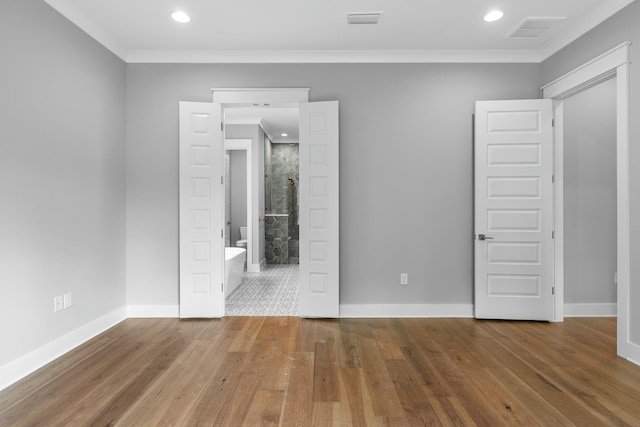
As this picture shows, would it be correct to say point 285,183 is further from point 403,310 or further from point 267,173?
point 403,310

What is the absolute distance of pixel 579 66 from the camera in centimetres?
340

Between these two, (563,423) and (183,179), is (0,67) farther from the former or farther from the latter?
(563,423)

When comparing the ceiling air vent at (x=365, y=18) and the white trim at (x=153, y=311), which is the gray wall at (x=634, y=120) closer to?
the ceiling air vent at (x=365, y=18)

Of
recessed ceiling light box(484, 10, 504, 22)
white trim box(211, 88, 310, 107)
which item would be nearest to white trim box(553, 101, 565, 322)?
recessed ceiling light box(484, 10, 504, 22)

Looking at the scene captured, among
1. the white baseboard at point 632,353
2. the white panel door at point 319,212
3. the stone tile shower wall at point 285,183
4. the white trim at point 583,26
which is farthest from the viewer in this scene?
the stone tile shower wall at point 285,183

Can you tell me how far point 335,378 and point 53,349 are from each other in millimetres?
2280

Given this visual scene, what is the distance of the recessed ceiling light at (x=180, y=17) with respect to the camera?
3178mm

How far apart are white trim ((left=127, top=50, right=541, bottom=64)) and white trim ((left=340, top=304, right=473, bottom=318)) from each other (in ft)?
8.89

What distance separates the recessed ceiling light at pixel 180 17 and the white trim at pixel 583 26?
358 cm

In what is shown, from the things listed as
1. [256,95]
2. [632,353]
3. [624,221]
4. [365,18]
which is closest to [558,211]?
[624,221]

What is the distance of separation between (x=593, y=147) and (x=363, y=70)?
2.68 metres

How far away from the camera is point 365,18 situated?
327 centimetres

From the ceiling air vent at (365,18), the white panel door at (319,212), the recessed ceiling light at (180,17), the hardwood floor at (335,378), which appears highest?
the ceiling air vent at (365,18)

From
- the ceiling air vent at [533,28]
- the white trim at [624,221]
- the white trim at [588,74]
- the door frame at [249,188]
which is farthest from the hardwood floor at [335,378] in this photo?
the door frame at [249,188]
